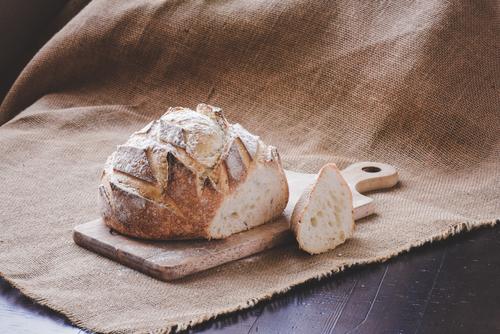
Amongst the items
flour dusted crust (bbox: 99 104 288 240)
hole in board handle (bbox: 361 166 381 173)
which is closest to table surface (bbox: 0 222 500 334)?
flour dusted crust (bbox: 99 104 288 240)

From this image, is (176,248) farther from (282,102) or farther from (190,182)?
(282,102)

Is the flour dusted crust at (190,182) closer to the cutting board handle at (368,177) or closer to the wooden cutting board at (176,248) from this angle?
the wooden cutting board at (176,248)

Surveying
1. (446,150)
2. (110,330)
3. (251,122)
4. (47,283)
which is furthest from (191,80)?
(110,330)

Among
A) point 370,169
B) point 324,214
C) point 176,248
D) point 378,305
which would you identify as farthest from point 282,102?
point 378,305

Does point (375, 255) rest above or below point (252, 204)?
below

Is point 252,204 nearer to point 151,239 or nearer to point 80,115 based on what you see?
point 151,239
